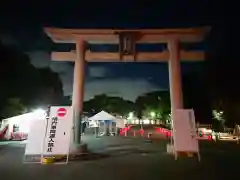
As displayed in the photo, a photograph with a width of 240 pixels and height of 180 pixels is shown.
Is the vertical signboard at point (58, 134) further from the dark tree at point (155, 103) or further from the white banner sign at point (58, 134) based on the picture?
the dark tree at point (155, 103)

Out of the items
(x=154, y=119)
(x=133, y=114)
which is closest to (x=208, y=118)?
(x=154, y=119)

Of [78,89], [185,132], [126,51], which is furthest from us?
[126,51]

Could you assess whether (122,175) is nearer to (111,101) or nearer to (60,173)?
(60,173)

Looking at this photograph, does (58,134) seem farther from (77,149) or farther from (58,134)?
(77,149)

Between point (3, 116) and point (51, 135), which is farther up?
point (3, 116)

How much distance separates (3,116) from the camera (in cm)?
2531

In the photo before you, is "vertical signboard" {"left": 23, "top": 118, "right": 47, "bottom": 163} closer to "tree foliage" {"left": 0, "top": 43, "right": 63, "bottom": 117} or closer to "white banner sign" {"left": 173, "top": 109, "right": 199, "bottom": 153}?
"white banner sign" {"left": 173, "top": 109, "right": 199, "bottom": 153}

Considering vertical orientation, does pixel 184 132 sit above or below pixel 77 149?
Result: above

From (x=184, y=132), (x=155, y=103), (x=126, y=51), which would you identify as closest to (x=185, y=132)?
(x=184, y=132)

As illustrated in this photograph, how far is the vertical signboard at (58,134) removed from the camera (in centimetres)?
913

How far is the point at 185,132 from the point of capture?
33.7 feet

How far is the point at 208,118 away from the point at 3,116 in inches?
982

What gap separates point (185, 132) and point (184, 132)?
1.5 inches

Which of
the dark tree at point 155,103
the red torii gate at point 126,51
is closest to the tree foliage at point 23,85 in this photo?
the red torii gate at point 126,51
